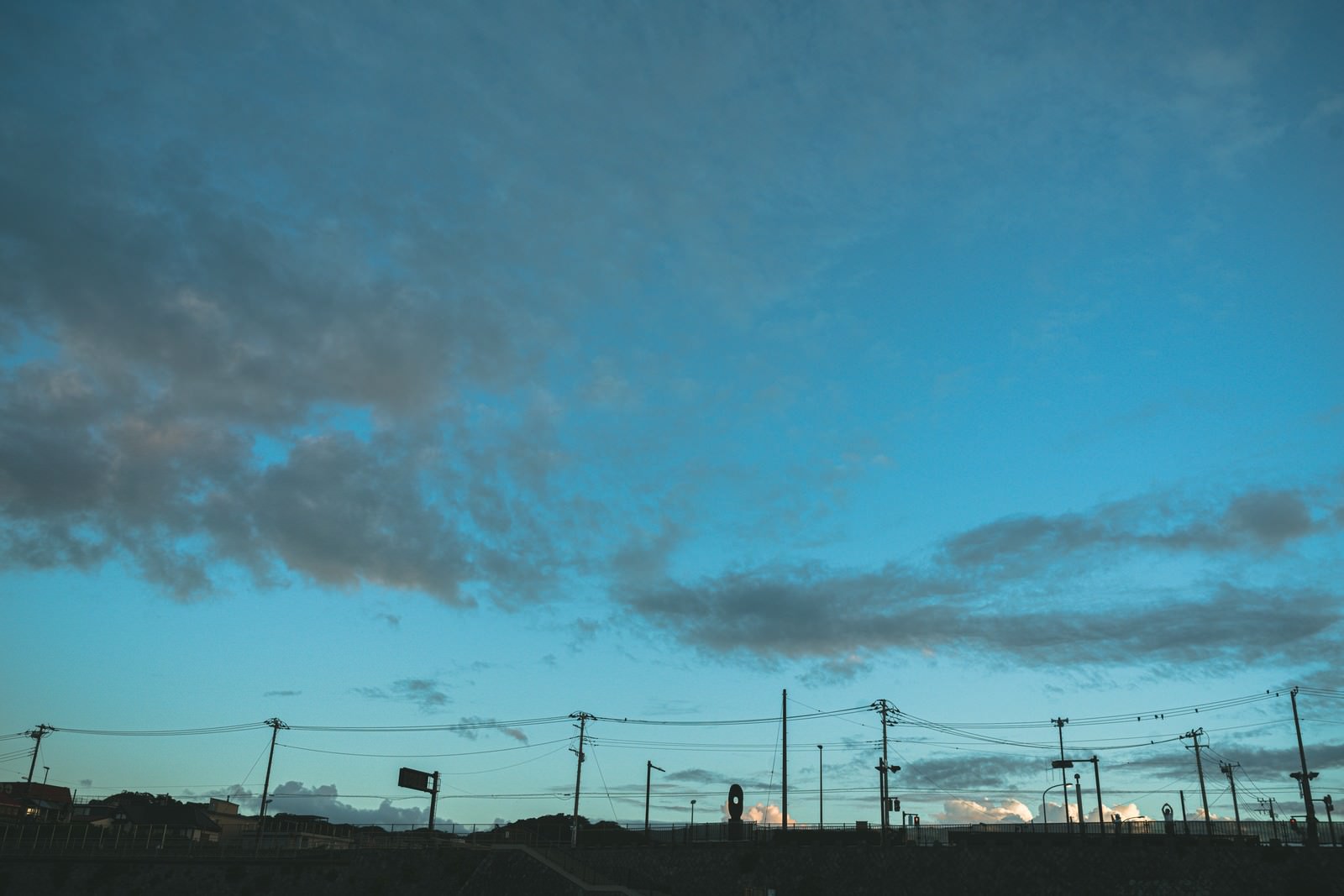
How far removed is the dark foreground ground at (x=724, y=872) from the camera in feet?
166

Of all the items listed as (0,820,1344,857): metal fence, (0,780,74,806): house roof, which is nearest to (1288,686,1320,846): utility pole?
(0,820,1344,857): metal fence

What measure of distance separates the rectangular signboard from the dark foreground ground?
15390 mm

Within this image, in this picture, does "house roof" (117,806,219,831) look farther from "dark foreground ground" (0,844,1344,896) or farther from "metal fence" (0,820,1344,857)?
"dark foreground ground" (0,844,1344,896)

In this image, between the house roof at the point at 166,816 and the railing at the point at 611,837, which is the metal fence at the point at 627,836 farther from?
the house roof at the point at 166,816

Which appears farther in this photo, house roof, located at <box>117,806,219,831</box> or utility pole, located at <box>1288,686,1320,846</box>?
house roof, located at <box>117,806,219,831</box>

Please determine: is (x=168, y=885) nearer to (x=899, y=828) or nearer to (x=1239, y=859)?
(x=899, y=828)

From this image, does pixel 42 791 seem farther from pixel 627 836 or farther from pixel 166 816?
pixel 627 836

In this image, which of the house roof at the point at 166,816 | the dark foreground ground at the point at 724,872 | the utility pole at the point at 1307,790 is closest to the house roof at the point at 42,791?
the house roof at the point at 166,816

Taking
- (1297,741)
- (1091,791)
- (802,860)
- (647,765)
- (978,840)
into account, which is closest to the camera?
(978,840)

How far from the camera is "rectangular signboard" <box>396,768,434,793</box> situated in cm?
9369

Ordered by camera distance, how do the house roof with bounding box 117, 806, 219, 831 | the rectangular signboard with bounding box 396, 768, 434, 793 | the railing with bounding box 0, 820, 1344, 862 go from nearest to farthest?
1. the railing with bounding box 0, 820, 1344, 862
2. the rectangular signboard with bounding box 396, 768, 434, 793
3. the house roof with bounding box 117, 806, 219, 831

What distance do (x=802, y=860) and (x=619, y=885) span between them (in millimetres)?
14268

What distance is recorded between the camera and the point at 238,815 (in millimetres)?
141125

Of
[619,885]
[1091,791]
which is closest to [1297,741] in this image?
[1091,791]
